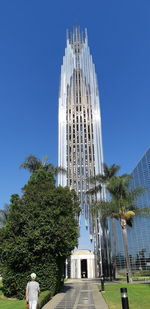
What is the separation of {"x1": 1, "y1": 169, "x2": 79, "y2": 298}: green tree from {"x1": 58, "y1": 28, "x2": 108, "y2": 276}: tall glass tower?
30.3 metres

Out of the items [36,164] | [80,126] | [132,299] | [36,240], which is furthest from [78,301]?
[80,126]

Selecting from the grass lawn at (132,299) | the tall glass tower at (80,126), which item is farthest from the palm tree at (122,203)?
the tall glass tower at (80,126)

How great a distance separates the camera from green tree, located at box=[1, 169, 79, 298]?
1495 centimetres

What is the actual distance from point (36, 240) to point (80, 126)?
42262mm

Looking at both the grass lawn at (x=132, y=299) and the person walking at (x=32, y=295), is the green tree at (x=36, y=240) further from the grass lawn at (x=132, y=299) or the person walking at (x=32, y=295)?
the person walking at (x=32, y=295)

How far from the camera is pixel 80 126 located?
182 ft

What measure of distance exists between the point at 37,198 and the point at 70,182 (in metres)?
34.5

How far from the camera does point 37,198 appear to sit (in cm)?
1653

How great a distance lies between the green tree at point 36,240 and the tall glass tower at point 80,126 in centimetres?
3026

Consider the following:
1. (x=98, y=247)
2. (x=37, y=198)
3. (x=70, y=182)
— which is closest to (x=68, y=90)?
(x=70, y=182)

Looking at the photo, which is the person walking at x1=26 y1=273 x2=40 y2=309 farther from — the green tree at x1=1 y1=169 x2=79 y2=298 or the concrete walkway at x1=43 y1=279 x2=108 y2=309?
the green tree at x1=1 y1=169 x2=79 y2=298

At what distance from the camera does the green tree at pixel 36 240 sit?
14.9m

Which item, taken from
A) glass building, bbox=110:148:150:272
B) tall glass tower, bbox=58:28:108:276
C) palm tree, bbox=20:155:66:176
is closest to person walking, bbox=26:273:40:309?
palm tree, bbox=20:155:66:176

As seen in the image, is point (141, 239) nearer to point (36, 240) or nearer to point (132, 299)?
point (36, 240)
